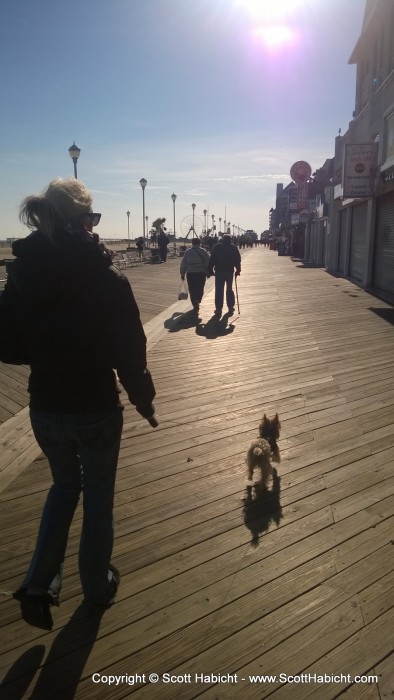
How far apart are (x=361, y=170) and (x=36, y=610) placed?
17.6m

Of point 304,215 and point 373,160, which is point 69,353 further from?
point 304,215

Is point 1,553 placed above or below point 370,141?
below

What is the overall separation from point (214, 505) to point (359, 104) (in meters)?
23.8

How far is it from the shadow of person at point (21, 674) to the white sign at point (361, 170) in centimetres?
1725

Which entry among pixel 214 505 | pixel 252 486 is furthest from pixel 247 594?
pixel 252 486

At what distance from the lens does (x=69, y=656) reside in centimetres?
230

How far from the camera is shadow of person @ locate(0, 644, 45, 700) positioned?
2.12 metres

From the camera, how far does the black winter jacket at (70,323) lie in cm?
208

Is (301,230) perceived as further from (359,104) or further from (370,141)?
(370,141)

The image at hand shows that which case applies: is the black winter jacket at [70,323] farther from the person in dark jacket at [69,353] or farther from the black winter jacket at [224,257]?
the black winter jacket at [224,257]

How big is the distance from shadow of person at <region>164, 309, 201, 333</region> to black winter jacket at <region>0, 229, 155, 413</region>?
8293mm

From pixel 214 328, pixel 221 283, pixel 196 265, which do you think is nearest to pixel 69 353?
pixel 214 328

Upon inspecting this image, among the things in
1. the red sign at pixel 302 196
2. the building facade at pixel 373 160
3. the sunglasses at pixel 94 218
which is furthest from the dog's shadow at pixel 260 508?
the red sign at pixel 302 196

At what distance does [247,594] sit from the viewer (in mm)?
2695
